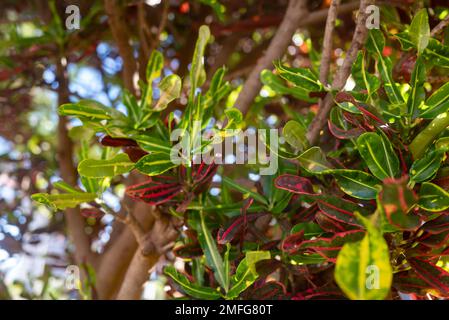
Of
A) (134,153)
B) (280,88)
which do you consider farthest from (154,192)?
(280,88)

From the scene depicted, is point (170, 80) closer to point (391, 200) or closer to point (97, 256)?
point (391, 200)

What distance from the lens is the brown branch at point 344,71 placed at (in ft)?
2.57

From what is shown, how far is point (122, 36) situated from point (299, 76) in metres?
0.51

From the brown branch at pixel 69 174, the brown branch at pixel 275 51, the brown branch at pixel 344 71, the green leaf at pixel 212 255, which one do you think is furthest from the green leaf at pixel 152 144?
the brown branch at pixel 69 174

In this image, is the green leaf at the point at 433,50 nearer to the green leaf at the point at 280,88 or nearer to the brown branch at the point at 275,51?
the green leaf at the point at 280,88

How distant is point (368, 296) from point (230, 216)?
1.18ft

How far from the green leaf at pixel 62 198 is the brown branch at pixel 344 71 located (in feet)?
1.09

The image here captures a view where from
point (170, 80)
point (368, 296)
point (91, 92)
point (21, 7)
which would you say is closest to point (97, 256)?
point (91, 92)

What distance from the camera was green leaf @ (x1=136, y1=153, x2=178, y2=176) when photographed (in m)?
0.71

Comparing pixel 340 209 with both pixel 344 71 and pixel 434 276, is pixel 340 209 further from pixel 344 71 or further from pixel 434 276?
pixel 344 71

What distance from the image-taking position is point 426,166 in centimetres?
60

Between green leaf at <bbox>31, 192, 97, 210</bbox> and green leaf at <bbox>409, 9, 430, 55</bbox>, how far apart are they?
0.48 m

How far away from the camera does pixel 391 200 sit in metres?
0.47

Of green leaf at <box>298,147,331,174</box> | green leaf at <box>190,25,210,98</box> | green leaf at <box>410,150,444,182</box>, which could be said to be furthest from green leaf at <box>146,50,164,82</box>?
green leaf at <box>410,150,444,182</box>
